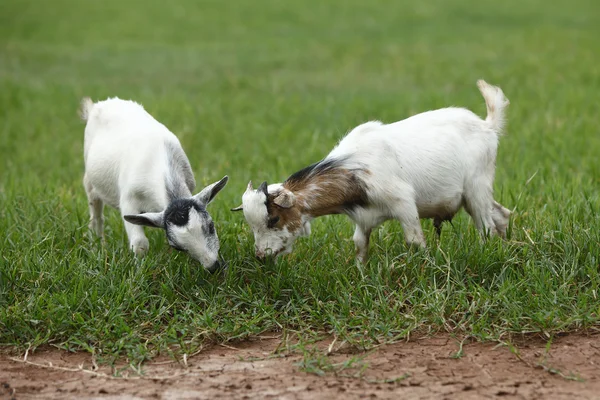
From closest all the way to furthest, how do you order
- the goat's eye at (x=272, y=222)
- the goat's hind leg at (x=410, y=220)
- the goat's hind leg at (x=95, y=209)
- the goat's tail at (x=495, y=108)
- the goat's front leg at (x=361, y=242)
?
the goat's eye at (x=272, y=222) → the goat's hind leg at (x=410, y=220) → the goat's front leg at (x=361, y=242) → the goat's tail at (x=495, y=108) → the goat's hind leg at (x=95, y=209)

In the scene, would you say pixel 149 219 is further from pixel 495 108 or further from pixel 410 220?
pixel 495 108

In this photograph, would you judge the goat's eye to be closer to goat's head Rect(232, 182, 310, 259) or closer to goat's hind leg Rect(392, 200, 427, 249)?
goat's head Rect(232, 182, 310, 259)

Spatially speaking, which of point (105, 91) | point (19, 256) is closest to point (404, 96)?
point (105, 91)

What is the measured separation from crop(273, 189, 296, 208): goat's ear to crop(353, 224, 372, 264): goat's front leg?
1.95ft

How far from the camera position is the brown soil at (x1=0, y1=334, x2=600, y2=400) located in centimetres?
438

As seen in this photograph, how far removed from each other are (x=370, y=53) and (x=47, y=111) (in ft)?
23.9

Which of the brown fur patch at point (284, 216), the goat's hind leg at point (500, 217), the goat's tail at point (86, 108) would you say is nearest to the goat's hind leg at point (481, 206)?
the goat's hind leg at point (500, 217)

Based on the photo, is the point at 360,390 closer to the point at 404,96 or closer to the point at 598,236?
the point at 598,236

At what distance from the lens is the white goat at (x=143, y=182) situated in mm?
5340

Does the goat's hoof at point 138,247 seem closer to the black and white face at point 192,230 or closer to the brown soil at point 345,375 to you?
the black and white face at point 192,230

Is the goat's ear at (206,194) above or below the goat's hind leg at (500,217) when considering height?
above

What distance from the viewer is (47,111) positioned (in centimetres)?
1280

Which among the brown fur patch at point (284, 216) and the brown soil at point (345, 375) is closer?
the brown soil at point (345, 375)

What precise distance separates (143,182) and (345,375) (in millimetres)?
2131
